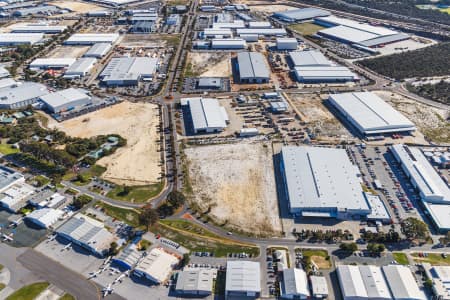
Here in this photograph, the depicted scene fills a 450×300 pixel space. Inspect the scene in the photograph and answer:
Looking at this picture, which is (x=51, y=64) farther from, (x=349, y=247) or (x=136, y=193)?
(x=349, y=247)

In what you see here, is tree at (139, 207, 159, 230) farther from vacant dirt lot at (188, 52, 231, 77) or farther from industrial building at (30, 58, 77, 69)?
industrial building at (30, 58, 77, 69)

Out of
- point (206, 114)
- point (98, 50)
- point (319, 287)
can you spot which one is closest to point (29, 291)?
point (319, 287)

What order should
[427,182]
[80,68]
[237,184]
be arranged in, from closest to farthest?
[427,182], [237,184], [80,68]

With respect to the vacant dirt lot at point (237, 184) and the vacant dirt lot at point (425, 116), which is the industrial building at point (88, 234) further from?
the vacant dirt lot at point (425, 116)

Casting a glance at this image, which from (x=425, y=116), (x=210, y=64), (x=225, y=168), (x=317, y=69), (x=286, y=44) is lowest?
(x=225, y=168)

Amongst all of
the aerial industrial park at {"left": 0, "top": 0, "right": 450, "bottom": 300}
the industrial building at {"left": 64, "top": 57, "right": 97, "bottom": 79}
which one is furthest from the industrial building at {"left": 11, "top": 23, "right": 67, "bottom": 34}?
the industrial building at {"left": 64, "top": 57, "right": 97, "bottom": 79}

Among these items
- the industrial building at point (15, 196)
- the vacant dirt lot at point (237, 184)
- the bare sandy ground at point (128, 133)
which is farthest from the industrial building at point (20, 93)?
the vacant dirt lot at point (237, 184)
